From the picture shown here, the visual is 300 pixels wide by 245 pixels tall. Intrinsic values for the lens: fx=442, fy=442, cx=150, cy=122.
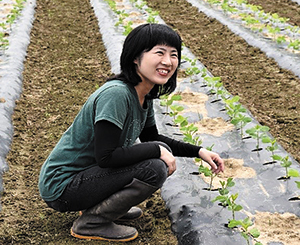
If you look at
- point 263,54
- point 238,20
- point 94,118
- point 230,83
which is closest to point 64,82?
point 230,83

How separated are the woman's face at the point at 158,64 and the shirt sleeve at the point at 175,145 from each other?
392mm

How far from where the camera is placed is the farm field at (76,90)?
2500 millimetres

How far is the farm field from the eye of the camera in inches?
98.4

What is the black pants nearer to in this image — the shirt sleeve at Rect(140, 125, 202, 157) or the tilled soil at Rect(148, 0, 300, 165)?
the shirt sleeve at Rect(140, 125, 202, 157)

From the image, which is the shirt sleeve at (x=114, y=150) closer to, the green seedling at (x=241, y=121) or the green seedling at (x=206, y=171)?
the green seedling at (x=206, y=171)

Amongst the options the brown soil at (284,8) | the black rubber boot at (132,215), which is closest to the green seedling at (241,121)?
the black rubber boot at (132,215)

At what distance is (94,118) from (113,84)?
0.59ft

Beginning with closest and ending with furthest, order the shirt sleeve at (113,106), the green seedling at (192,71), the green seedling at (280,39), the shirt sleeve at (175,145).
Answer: the shirt sleeve at (113,106), the shirt sleeve at (175,145), the green seedling at (192,71), the green seedling at (280,39)

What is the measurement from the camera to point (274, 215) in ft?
7.97

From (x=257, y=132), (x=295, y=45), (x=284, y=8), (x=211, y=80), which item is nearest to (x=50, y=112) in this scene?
(x=211, y=80)

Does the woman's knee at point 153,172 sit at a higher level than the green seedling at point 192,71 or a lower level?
higher

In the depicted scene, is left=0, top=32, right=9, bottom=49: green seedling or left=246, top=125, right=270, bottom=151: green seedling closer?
left=246, top=125, right=270, bottom=151: green seedling

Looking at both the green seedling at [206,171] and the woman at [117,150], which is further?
the green seedling at [206,171]

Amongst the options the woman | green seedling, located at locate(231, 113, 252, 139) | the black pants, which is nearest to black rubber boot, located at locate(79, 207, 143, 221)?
the woman
